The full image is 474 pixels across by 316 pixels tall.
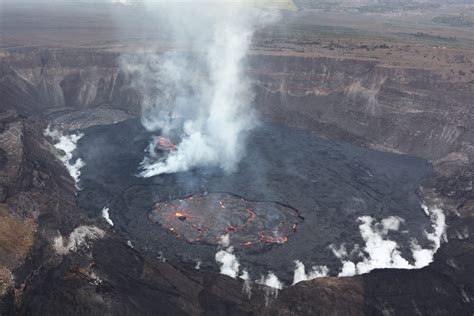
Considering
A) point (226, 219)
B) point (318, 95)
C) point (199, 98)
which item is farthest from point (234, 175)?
point (318, 95)

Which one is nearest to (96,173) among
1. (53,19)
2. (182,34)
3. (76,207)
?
(76,207)

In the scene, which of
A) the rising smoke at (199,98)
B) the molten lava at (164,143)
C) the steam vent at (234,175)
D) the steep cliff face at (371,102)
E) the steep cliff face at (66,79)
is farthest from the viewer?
the steep cliff face at (66,79)

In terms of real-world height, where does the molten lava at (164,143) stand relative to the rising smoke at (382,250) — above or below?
below

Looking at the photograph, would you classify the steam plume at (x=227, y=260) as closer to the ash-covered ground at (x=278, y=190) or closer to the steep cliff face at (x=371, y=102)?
the ash-covered ground at (x=278, y=190)

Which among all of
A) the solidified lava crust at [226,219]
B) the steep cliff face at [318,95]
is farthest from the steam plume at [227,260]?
the steep cliff face at [318,95]

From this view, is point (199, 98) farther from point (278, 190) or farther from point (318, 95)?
point (278, 190)

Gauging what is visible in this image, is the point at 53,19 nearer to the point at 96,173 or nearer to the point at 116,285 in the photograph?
the point at 96,173
